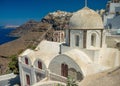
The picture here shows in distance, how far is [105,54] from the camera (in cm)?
2231

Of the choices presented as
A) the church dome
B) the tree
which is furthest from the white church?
the tree

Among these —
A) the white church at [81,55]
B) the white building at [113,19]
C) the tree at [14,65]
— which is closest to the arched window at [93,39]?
the white church at [81,55]

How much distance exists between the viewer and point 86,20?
854 inches

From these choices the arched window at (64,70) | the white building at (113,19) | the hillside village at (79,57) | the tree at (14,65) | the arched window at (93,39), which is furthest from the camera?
the white building at (113,19)

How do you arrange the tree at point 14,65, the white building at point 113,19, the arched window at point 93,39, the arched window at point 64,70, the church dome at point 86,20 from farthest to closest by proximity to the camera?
the white building at point 113,19, the tree at point 14,65, the arched window at point 93,39, the church dome at point 86,20, the arched window at point 64,70

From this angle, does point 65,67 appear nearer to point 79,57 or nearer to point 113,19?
point 79,57

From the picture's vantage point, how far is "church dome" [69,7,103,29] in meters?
21.6

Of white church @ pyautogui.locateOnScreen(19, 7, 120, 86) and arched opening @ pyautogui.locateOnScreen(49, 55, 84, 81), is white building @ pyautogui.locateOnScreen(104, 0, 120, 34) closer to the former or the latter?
white church @ pyautogui.locateOnScreen(19, 7, 120, 86)

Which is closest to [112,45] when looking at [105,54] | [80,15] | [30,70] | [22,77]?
[105,54]

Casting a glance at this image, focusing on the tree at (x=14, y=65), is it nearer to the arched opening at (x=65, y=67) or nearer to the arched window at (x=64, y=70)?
the arched opening at (x=65, y=67)

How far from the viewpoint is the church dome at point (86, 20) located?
2158 centimetres

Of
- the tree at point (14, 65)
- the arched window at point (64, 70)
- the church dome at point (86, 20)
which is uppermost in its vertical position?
the church dome at point (86, 20)

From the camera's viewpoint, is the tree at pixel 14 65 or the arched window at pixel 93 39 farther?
the tree at pixel 14 65

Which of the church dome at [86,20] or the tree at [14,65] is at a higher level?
the church dome at [86,20]
